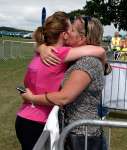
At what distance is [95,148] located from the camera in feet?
13.8

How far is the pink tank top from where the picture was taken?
4.32 meters

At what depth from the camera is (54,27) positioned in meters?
4.32

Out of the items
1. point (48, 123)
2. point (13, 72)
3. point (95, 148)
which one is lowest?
point (13, 72)

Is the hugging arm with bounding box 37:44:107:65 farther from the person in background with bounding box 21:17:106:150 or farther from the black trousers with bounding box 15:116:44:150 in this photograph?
the black trousers with bounding box 15:116:44:150

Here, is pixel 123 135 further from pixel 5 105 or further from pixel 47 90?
pixel 47 90

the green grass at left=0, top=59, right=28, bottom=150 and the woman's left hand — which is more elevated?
the woman's left hand

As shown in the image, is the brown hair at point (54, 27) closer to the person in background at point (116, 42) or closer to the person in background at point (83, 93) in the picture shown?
the person in background at point (83, 93)

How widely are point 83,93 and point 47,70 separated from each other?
0.38 meters

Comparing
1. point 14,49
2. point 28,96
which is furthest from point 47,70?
point 14,49

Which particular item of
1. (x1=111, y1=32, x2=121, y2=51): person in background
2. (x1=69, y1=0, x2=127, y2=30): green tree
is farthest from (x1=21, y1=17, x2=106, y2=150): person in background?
(x1=69, y1=0, x2=127, y2=30): green tree

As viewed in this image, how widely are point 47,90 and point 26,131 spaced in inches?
15.4

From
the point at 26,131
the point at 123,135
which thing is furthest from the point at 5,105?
the point at 26,131

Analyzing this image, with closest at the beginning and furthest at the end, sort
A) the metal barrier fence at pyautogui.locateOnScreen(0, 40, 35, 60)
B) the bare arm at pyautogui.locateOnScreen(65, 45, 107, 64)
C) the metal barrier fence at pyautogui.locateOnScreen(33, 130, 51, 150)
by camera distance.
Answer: the metal barrier fence at pyautogui.locateOnScreen(33, 130, 51, 150) < the bare arm at pyautogui.locateOnScreen(65, 45, 107, 64) < the metal barrier fence at pyautogui.locateOnScreen(0, 40, 35, 60)

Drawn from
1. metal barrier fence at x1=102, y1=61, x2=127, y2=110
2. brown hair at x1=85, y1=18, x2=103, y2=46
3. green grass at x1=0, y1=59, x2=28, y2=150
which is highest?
brown hair at x1=85, y1=18, x2=103, y2=46
